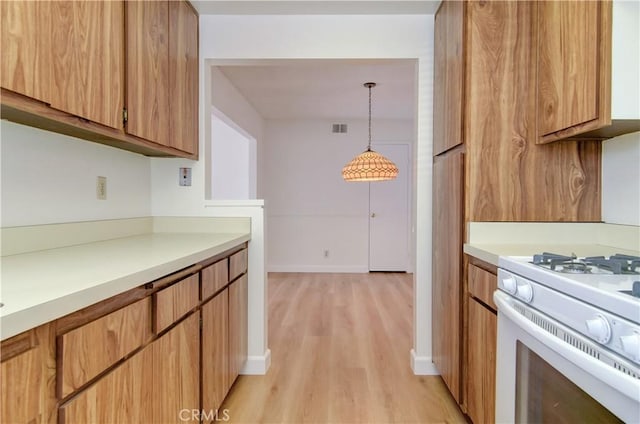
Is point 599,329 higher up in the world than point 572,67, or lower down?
lower down

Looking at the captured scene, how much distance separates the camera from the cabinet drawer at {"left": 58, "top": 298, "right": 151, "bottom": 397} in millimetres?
799

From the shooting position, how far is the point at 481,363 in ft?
5.12

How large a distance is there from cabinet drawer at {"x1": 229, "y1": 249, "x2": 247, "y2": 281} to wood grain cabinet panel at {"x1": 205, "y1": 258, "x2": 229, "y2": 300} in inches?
2.7

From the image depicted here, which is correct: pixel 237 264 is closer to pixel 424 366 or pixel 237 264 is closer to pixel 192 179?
pixel 192 179

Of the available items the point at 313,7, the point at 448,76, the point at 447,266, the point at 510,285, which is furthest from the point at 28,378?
the point at 313,7

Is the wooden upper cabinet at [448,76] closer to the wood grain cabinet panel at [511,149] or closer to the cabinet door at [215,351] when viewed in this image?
the wood grain cabinet panel at [511,149]

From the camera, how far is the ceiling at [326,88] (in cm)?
336

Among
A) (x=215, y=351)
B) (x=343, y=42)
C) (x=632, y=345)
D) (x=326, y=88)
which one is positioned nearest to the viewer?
(x=632, y=345)

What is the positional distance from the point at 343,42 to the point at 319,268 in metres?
3.91

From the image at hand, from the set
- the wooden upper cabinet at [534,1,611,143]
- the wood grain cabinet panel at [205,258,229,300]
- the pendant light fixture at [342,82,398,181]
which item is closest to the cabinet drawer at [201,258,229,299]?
the wood grain cabinet panel at [205,258,229,300]

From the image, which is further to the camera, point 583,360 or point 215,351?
point 215,351

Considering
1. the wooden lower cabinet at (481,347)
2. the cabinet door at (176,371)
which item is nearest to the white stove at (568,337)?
the wooden lower cabinet at (481,347)

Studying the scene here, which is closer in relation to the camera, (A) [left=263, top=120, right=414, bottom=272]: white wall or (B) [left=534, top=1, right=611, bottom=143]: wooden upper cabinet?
(B) [left=534, top=1, right=611, bottom=143]: wooden upper cabinet

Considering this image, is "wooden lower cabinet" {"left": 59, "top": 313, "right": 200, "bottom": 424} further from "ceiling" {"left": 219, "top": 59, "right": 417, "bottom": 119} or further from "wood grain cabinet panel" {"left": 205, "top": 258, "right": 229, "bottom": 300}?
"ceiling" {"left": 219, "top": 59, "right": 417, "bottom": 119}
